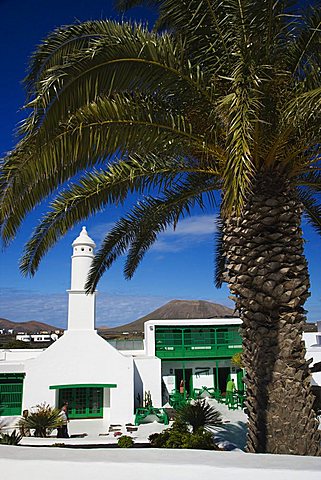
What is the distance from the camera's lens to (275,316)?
262 inches

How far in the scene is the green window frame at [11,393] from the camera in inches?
914

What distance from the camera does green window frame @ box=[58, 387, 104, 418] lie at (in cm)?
2388

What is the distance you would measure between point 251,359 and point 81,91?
14.8 ft

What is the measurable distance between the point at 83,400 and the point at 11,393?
12.1 ft

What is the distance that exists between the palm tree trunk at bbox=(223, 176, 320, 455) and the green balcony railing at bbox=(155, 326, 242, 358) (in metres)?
21.8

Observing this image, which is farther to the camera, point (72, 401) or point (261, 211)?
point (72, 401)

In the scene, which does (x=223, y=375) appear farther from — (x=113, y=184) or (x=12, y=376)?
(x=113, y=184)

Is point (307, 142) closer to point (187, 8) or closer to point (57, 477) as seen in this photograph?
point (187, 8)

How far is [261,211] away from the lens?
21.9 feet

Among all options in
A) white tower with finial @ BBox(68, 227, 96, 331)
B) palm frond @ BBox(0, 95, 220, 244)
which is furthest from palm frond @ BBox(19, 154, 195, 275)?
white tower with finial @ BBox(68, 227, 96, 331)

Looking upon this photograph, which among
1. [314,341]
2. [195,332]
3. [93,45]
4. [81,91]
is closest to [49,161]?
[81,91]

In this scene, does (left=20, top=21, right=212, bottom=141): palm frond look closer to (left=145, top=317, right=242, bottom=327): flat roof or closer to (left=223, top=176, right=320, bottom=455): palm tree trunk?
(left=223, top=176, right=320, bottom=455): palm tree trunk

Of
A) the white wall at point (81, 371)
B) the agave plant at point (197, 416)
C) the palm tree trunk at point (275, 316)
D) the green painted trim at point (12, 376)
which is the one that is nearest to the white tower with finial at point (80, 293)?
the white wall at point (81, 371)

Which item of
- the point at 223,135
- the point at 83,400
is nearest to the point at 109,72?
the point at 223,135
